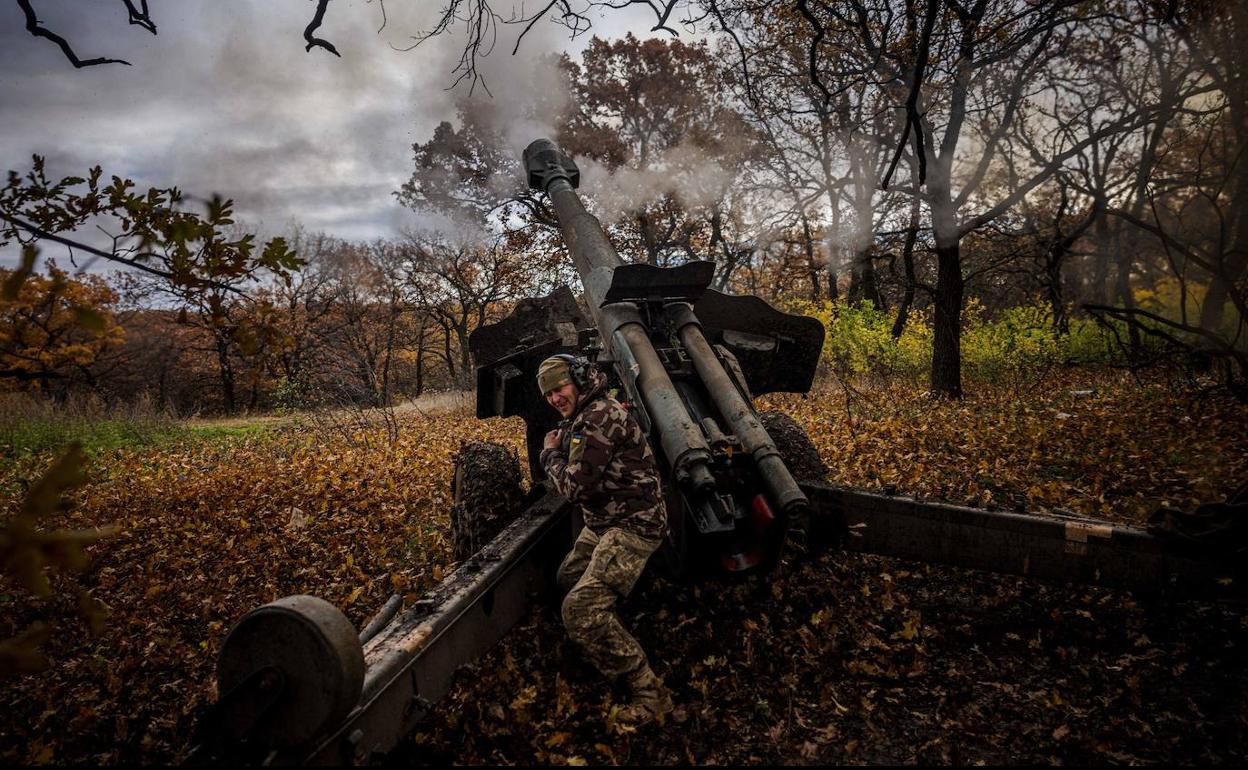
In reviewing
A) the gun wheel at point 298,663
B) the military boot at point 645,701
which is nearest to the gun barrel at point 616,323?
the military boot at point 645,701

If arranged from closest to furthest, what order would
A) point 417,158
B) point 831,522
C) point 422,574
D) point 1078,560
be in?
1. point 1078,560
2. point 831,522
3. point 422,574
4. point 417,158

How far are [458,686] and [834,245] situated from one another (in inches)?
709

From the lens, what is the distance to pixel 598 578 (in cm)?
346

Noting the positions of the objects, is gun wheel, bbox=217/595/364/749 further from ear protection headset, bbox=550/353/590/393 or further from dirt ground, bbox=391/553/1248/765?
ear protection headset, bbox=550/353/590/393

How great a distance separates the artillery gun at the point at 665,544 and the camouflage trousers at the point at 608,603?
407 mm

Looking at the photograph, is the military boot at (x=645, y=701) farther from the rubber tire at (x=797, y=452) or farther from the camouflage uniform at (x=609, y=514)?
the rubber tire at (x=797, y=452)

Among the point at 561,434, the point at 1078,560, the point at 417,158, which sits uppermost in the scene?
the point at 417,158

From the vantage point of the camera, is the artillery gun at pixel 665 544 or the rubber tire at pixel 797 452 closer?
the artillery gun at pixel 665 544

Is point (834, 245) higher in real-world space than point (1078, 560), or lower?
higher

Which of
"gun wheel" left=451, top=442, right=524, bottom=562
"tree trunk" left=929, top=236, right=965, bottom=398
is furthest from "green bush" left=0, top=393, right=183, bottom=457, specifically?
"tree trunk" left=929, top=236, right=965, bottom=398

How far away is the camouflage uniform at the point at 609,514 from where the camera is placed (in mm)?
3400

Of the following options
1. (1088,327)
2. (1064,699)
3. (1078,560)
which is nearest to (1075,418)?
(1088,327)

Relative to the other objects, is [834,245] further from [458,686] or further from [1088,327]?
[458,686]

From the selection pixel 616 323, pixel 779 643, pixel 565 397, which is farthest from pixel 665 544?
pixel 616 323
